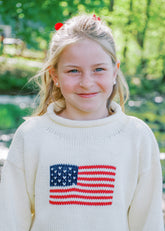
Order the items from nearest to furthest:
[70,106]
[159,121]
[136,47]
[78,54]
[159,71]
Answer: [78,54], [70,106], [159,121], [159,71], [136,47]

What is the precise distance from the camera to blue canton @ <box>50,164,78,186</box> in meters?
1.62

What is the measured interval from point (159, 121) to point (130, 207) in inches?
251

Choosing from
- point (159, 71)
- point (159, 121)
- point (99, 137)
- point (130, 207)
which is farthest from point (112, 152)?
point (159, 71)

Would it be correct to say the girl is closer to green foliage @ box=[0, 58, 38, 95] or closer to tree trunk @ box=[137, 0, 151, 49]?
green foliage @ box=[0, 58, 38, 95]

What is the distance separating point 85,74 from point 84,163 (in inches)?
16.4

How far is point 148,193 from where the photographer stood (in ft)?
5.51

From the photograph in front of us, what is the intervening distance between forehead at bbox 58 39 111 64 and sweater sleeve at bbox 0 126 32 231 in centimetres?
46

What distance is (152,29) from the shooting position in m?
14.6

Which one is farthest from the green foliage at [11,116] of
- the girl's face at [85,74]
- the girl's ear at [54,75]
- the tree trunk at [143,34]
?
the tree trunk at [143,34]

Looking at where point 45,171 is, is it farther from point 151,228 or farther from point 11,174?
point 151,228

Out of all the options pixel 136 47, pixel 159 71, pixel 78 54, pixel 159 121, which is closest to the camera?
pixel 78 54

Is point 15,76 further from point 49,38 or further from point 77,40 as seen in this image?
point 77,40

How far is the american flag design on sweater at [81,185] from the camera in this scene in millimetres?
1605

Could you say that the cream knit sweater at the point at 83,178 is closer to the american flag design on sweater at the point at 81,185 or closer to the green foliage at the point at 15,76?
the american flag design on sweater at the point at 81,185
